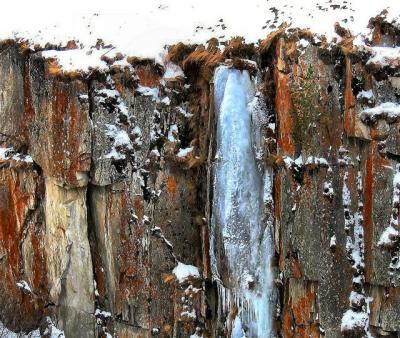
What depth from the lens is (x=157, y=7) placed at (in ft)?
26.2

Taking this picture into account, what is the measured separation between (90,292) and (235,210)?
8.02ft

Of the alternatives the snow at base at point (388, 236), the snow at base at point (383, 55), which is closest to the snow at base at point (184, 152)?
the snow at base at point (383, 55)

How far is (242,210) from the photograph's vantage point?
6914 millimetres

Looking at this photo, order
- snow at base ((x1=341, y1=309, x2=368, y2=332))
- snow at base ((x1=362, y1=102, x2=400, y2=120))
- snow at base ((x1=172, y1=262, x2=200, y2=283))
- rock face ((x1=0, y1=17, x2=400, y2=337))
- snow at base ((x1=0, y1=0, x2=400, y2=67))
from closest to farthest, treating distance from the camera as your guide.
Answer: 1. snow at base ((x1=362, y1=102, x2=400, y2=120))
2. rock face ((x1=0, y1=17, x2=400, y2=337))
3. snow at base ((x1=341, y1=309, x2=368, y2=332))
4. snow at base ((x1=0, y1=0, x2=400, y2=67))
5. snow at base ((x1=172, y1=262, x2=200, y2=283))

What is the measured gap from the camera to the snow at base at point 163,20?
6.74m

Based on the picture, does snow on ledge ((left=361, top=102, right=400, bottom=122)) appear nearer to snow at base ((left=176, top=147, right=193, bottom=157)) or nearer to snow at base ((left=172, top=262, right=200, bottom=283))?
snow at base ((left=176, top=147, right=193, bottom=157))

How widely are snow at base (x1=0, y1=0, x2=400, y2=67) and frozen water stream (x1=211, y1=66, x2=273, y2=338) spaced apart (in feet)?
2.97

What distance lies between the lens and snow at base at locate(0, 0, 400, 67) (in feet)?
22.1

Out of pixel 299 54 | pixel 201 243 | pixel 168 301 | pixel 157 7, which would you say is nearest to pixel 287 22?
pixel 299 54

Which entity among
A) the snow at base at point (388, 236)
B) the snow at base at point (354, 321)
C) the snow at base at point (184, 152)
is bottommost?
the snow at base at point (354, 321)

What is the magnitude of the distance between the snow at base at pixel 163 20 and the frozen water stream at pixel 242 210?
0.91m

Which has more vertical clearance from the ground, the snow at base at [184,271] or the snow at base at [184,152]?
the snow at base at [184,152]

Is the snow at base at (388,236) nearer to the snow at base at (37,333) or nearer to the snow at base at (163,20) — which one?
the snow at base at (163,20)

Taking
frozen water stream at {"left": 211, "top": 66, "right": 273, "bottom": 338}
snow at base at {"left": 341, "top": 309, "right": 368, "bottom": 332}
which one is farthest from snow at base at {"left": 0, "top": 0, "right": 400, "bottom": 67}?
snow at base at {"left": 341, "top": 309, "right": 368, "bottom": 332}
